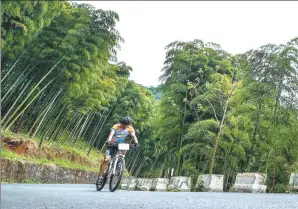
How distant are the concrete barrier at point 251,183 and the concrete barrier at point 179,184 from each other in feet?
4.31

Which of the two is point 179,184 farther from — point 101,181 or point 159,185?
point 101,181

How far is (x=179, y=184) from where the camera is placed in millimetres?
11742

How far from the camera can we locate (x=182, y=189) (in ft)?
38.2

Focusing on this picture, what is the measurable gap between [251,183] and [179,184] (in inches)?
75.3

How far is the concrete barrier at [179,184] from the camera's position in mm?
11594

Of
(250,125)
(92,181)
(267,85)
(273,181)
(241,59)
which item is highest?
(241,59)

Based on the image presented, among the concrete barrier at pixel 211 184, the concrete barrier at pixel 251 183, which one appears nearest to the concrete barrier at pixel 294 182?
the concrete barrier at pixel 251 183

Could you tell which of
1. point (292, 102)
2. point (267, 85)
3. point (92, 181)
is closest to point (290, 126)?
point (292, 102)

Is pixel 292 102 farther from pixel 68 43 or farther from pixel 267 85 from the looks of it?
pixel 68 43

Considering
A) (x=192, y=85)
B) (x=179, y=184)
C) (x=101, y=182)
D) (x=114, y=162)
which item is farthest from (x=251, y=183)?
(x=192, y=85)

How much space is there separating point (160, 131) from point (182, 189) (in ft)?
32.4

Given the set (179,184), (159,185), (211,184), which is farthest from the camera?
(211,184)

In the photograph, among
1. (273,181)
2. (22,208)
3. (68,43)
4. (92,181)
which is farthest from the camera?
(92,181)

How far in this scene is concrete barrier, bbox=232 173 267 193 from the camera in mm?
11133
